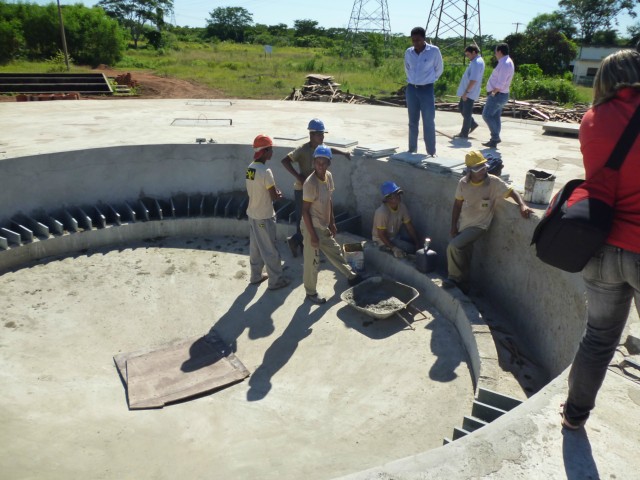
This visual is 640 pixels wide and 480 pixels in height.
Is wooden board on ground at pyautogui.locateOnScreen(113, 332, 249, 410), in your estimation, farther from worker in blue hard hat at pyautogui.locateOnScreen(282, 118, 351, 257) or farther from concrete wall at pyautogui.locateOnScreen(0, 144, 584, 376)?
concrete wall at pyautogui.locateOnScreen(0, 144, 584, 376)

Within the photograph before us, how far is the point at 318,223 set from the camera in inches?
235

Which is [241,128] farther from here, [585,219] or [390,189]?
[585,219]

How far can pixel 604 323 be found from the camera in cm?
237

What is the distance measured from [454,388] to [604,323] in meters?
2.56

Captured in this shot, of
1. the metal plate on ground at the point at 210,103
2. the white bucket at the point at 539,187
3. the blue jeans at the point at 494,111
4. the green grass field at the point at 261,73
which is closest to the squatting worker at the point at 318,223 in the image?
the white bucket at the point at 539,187

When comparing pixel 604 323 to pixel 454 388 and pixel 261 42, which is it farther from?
pixel 261 42

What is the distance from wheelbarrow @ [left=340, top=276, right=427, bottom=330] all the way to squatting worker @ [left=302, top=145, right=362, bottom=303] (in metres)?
0.27

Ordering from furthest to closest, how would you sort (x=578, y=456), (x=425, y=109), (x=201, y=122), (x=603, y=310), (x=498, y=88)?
(x=201, y=122) < (x=498, y=88) < (x=425, y=109) < (x=578, y=456) < (x=603, y=310)

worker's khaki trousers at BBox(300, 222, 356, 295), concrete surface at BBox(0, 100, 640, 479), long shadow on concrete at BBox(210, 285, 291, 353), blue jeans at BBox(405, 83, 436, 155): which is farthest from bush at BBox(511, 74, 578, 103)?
long shadow on concrete at BBox(210, 285, 291, 353)

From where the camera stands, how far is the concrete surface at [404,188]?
2549mm

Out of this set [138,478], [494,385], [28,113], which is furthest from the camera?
[28,113]

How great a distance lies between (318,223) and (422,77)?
2699 millimetres

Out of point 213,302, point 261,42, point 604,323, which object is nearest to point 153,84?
point 213,302

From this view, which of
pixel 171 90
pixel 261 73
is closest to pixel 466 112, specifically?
pixel 171 90
